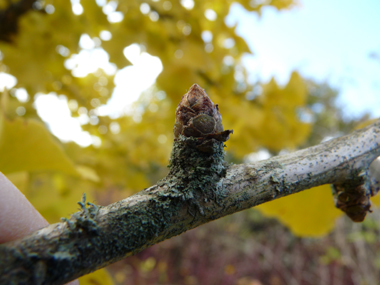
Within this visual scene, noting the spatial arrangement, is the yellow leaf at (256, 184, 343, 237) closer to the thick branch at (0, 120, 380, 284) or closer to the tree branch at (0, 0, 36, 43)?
the thick branch at (0, 120, 380, 284)

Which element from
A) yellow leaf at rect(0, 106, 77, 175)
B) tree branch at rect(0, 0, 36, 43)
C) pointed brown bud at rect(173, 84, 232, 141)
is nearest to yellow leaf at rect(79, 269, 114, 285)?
yellow leaf at rect(0, 106, 77, 175)

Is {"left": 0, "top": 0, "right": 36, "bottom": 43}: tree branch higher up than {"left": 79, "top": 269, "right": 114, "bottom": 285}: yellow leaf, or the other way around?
{"left": 0, "top": 0, "right": 36, "bottom": 43}: tree branch

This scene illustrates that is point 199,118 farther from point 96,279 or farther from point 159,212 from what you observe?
point 96,279

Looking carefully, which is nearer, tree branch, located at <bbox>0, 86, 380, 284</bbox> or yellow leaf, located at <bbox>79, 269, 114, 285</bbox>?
tree branch, located at <bbox>0, 86, 380, 284</bbox>

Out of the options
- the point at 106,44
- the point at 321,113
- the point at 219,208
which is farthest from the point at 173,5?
the point at 321,113

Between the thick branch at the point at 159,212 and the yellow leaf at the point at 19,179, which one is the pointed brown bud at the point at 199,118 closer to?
the thick branch at the point at 159,212

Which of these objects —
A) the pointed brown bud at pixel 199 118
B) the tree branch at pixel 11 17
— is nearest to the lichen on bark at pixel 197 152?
the pointed brown bud at pixel 199 118

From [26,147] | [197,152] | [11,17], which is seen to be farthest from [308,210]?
[11,17]
